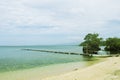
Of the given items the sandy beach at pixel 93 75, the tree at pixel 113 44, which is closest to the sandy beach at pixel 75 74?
the sandy beach at pixel 93 75

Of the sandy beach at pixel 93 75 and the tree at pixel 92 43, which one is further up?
the tree at pixel 92 43

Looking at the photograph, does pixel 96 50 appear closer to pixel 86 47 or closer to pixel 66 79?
pixel 86 47

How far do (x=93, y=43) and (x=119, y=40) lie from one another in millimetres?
14689

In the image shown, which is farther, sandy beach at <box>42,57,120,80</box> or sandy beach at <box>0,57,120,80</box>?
sandy beach at <box>0,57,120,80</box>

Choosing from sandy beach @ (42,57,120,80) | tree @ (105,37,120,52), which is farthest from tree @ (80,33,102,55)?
sandy beach @ (42,57,120,80)

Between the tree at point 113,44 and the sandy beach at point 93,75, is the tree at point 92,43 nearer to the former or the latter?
the tree at point 113,44

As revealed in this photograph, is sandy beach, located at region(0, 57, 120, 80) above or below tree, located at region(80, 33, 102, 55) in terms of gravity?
below

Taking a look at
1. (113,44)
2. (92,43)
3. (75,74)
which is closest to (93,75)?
(75,74)

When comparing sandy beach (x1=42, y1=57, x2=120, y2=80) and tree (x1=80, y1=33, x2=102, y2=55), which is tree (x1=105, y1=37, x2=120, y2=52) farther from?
sandy beach (x1=42, y1=57, x2=120, y2=80)

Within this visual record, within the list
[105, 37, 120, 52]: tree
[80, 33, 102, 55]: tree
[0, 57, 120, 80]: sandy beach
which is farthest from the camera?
[105, 37, 120, 52]: tree

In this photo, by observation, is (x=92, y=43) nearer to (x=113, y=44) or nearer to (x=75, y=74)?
(x=113, y=44)

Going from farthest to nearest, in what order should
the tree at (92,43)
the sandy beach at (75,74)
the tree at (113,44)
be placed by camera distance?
the tree at (113,44)
the tree at (92,43)
the sandy beach at (75,74)

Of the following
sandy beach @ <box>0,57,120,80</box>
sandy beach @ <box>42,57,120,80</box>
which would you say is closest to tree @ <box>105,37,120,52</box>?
sandy beach @ <box>0,57,120,80</box>

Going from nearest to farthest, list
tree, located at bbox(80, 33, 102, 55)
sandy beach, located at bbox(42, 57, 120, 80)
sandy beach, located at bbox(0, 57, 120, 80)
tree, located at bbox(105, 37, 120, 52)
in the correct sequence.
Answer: sandy beach, located at bbox(42, 57, 120, 80) → sandy beach, located at bbox(0, 57, 120, 80) → tree, located at bbox(80, 33, 102, 55) → tree, located at bbox(105, 37, 120, 52)
